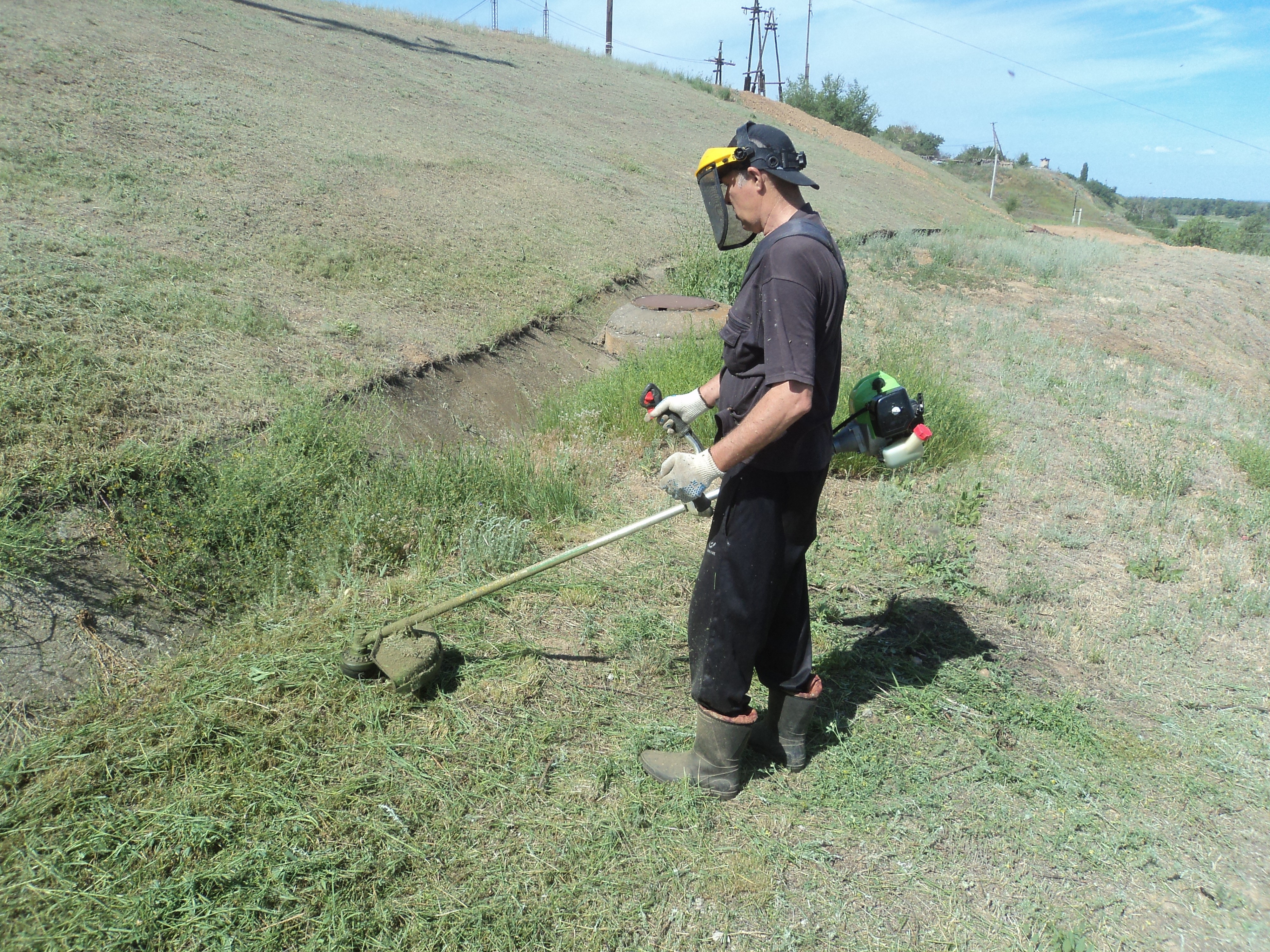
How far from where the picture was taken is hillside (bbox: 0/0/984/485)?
4.52 m

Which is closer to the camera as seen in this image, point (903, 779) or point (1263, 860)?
point (1263, 860)

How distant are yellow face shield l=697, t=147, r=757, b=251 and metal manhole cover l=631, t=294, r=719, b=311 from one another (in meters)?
5.13

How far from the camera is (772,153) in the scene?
96.9 inches

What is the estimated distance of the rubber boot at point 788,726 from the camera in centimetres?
288

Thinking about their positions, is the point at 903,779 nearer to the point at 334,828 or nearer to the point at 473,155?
the point at 334,828

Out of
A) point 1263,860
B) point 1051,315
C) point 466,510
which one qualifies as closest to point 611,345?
point 466,510

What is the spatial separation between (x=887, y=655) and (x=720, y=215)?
208 cm

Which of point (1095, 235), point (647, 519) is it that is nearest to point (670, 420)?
point (647, 519)

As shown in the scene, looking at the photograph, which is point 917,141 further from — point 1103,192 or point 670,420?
point 670,420

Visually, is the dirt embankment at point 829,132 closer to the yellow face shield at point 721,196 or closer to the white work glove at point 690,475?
the yellow face shield at point 721,196

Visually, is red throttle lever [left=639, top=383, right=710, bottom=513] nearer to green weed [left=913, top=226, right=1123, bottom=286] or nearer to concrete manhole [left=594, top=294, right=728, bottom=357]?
concrete manhole [left=594, top=294, right=728, bottom=357]

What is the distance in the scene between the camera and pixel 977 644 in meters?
3.82

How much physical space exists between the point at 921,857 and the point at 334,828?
1778 millimetres

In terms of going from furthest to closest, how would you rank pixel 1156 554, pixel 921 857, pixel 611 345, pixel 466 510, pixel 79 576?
1. pixel 611 345
2. pixel 1156 554
3. pixel 466 510
4. pixel 79 576
5. pixel 921 857
